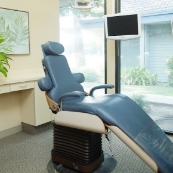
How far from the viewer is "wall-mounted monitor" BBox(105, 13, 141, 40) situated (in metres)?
3.04

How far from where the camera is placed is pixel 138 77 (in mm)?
3693

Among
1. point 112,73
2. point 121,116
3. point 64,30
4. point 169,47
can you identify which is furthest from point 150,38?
point 121,116

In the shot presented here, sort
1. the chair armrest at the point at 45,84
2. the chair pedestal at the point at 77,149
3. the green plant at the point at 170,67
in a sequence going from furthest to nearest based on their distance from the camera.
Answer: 1. the green plant at the point at 170,67
2. the chair armrest at the point at 45,84
3. the chair pedestal at the point at 77,149

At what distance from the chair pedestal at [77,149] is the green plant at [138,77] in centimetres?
176

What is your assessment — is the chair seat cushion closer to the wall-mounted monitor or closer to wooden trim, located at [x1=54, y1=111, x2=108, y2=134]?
wooden trim, located at [x1=54, y1=111, x2=108, y2=134]

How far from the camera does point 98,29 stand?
4.04 meters

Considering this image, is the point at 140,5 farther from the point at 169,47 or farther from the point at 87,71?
the point at 87,71

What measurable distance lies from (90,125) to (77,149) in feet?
1.45

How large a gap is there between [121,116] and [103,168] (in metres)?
0.76

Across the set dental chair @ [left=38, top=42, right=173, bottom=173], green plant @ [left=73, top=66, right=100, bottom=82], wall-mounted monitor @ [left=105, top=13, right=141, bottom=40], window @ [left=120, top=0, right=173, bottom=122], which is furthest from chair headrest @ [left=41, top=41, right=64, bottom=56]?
green plant @ [left=73, top=66, right=100, bottom=82]

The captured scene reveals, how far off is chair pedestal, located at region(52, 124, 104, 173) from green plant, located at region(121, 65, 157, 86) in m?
1.76

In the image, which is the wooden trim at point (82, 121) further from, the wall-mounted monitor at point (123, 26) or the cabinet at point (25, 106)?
the wall-mounted monitor at point (123, 26)

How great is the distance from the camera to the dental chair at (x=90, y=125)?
1.69 metres

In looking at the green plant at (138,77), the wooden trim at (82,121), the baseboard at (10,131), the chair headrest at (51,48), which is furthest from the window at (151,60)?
the wooden trim at (82,121)
